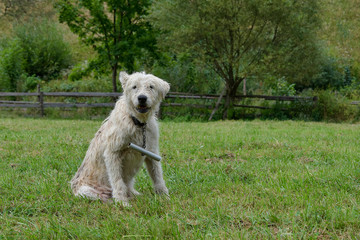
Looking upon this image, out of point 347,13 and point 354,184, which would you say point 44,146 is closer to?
point 354,184

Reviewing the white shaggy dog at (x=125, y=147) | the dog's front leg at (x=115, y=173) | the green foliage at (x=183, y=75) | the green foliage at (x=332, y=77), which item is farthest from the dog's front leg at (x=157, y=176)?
the green foliage at (x=332, y=77)

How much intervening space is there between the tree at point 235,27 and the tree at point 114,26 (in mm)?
862

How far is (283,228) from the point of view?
2.62 meters

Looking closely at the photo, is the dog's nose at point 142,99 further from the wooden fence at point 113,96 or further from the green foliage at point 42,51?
the green foliage at point 42,51

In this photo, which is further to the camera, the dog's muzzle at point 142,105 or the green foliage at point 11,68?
the green foliage at point 11,68

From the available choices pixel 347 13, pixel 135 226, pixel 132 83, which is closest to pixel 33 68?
pixel 132 83

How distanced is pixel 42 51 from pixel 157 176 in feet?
68.4

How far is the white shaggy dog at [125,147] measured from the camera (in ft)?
12.2

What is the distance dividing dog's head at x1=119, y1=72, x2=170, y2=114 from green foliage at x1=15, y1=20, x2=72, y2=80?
19.6 m

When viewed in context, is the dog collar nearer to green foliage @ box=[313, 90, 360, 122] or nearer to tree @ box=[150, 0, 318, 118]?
tree @ box=[150, 0, 318, 118]

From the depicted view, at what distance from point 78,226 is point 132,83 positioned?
69.3 inches

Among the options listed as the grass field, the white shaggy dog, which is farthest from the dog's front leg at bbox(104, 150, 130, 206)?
the grass field

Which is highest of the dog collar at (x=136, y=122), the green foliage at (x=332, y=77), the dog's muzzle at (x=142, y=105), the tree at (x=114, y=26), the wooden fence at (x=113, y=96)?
the tree at (x=114, y=26)

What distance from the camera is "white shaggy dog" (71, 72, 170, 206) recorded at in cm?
373
